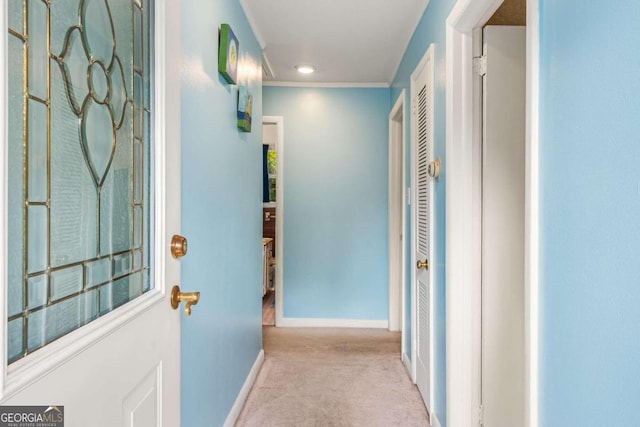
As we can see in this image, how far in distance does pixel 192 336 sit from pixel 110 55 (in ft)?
3.30

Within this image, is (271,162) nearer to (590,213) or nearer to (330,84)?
(330,84)

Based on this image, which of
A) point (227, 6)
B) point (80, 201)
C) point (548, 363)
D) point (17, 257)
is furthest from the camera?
point (227, 6)

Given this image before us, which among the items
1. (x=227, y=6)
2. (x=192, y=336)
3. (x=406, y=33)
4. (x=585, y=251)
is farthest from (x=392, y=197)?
(x=585, y=251)

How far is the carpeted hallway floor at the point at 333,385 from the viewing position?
7.07 feet

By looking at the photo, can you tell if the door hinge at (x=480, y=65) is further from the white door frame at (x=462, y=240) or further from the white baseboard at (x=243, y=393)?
the white baseboard at (x=243, y=393)

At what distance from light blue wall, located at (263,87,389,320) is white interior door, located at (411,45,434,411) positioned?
1.21 metres

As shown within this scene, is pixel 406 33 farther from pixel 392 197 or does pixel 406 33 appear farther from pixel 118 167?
pixel 118 167

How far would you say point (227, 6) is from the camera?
1.92 metres

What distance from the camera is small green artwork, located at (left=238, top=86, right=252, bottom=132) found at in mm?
2088

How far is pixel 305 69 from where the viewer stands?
11.0 ft

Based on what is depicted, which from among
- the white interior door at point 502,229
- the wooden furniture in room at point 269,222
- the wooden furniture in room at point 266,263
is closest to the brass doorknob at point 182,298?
the white interior door at point 502,229

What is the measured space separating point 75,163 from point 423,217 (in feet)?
6.41

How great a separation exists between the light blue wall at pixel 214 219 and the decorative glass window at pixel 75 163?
0.47 meters

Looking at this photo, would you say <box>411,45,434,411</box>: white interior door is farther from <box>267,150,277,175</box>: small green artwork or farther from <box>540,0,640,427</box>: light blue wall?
<box>267,150,277,175</box>: small green artwork
